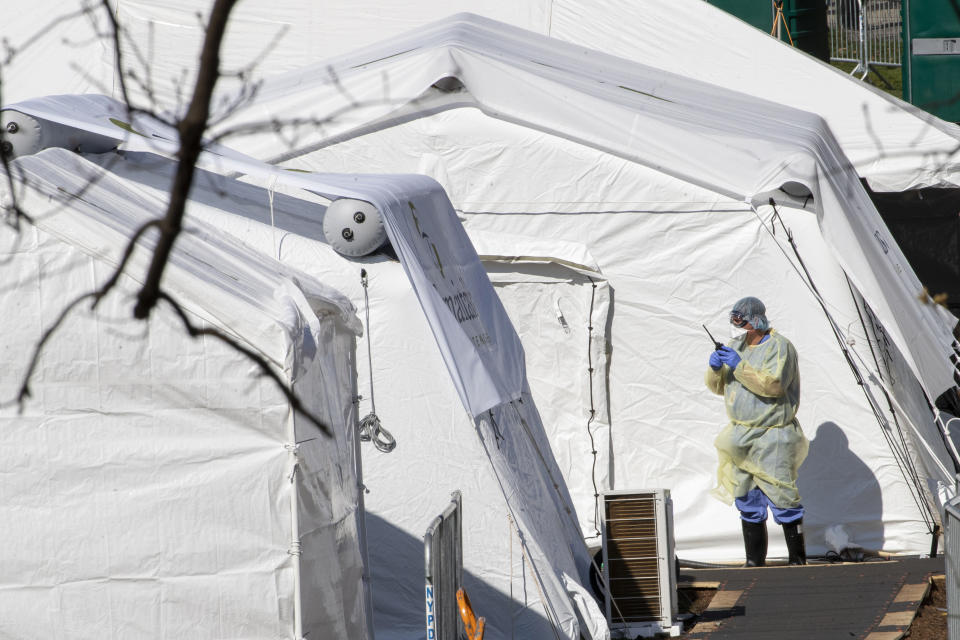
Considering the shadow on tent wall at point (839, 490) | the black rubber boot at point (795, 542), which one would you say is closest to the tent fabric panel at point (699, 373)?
the shadow on tent wall at point (839, 490)

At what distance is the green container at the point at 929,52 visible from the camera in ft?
44.0

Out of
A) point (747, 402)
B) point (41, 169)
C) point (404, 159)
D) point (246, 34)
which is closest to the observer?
point (41, 169)

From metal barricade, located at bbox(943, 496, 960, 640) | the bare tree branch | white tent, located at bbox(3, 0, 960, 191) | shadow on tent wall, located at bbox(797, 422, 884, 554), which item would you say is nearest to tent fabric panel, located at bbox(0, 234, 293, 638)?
metal barricade, located at bbox(943, 496, 960, 640)

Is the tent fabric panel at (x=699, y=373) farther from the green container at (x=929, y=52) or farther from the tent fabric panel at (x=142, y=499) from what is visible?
the green container at (x=929, y=52)

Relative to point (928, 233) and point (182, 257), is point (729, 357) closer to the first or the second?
point (182, 257)

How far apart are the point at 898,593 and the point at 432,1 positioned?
20.4 ft

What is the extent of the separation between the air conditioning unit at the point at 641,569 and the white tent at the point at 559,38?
14.1ft

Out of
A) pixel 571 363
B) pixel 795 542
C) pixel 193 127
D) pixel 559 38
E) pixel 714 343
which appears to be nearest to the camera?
pixel 193 127

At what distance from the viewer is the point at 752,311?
7.23 m

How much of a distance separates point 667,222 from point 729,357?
1.04m

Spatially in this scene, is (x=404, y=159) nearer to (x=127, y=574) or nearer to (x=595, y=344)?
(x=595, y=344)

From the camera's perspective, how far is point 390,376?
6480 millimetres

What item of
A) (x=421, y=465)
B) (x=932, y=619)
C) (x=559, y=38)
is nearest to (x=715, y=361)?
(x=932, y=619)

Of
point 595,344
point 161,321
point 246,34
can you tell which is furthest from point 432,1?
point 161,321
